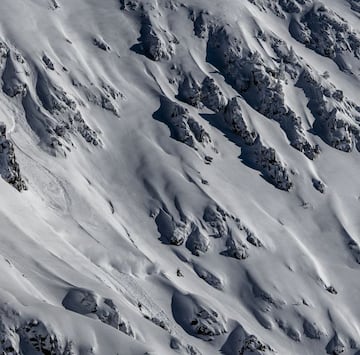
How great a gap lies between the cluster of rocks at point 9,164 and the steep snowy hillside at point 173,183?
4.9 inches

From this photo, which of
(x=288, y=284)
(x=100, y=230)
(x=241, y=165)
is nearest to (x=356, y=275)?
(x=288, y=284)

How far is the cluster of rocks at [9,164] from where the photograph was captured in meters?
64.0

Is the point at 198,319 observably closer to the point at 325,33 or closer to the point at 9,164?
the point at 9,164

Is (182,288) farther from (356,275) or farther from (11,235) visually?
(356,275)

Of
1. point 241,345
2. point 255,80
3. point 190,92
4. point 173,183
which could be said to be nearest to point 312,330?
point 241,345

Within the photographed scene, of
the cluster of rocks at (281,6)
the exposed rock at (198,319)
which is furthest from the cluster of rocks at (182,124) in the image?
the cluster of rocks at (281,6)

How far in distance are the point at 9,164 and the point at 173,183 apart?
62.6 feet

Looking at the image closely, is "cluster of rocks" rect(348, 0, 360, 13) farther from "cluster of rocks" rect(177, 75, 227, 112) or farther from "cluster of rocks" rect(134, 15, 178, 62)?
"cluster of rocks" rect(177, 75, 227, 112)

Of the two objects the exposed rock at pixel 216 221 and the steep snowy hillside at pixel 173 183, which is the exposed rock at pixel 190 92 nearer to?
the steep snowy hillside at pixel 173 183

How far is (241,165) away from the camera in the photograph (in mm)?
85688

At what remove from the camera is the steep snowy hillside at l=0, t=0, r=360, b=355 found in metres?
55.3

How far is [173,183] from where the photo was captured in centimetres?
7788

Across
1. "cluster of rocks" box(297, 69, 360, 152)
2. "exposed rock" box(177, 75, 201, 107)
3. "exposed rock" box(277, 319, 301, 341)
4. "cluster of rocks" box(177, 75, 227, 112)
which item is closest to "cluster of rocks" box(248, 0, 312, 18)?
"cluster of rocks" box(297, 69, 360, 152)

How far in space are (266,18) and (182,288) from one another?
171 ft
